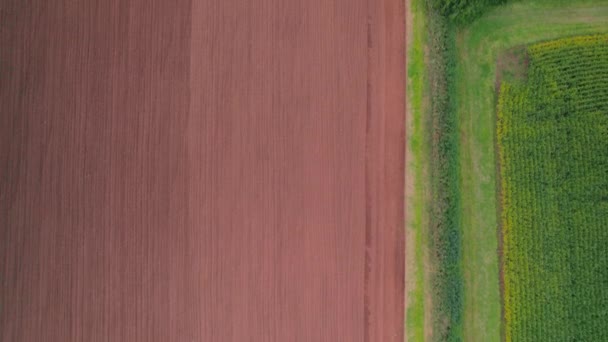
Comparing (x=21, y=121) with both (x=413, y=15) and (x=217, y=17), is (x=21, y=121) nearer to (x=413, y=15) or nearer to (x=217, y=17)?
(x=217, y=17)

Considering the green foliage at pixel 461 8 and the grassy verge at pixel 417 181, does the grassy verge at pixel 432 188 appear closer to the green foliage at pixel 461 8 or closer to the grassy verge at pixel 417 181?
the grassy verge at pixel 417 181

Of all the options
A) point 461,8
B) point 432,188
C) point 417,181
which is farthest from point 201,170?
point 461,8

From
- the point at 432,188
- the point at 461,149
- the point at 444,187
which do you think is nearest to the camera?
the point at 444,187

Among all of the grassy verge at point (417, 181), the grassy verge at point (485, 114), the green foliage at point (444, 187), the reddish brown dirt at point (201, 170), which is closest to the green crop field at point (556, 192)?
the grassy verge at point (485, 114)

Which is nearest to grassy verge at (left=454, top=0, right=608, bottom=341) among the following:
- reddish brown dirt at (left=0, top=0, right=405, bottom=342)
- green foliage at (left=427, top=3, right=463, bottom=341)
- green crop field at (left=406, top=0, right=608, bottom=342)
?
green crop field at (left=406, top=0, right=608, bottom=342)

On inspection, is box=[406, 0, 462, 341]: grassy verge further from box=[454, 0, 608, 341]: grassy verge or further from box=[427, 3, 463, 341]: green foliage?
box=[454, 0, 608, 341]: grassy verge

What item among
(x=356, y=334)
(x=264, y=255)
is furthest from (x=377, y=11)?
(x=356, y=334)

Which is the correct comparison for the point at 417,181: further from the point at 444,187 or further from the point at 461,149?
the point at 461,149
